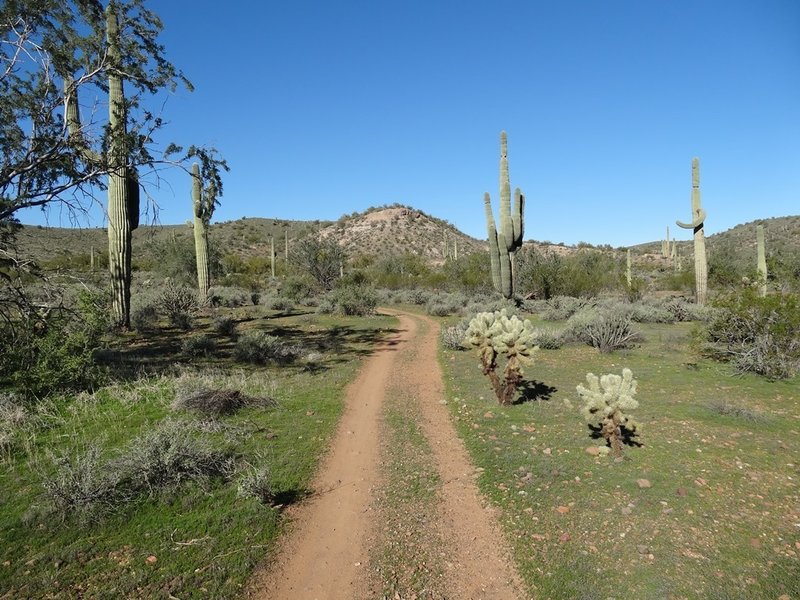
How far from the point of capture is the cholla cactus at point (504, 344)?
7.89 metres

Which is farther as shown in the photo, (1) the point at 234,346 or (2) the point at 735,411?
(1) the point at 234,346

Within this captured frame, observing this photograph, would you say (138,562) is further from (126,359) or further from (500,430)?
(126,359)

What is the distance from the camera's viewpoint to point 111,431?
258 inches

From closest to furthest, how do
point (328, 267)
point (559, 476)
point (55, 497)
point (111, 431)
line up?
point (55, 497) < point (559, 476) < point (111, 431) < point (328, 267)

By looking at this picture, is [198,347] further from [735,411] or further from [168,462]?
[735,411]

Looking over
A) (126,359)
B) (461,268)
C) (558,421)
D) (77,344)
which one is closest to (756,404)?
(558,421)

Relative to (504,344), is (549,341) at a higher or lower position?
lower

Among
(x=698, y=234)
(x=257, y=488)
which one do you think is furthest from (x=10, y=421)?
(x=698, y=234)

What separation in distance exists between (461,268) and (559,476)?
28230 mm

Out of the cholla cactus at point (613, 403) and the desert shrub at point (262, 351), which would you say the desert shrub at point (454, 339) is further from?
the cholla cactus at point (613, 403)

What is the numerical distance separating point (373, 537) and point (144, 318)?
15288mm

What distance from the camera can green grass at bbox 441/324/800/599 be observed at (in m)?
3.70

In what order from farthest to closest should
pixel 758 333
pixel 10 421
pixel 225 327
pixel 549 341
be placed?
pixel 225 327, pixel 549 341, pixel 758 333, pixel 10 421

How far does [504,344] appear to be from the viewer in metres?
7.89
